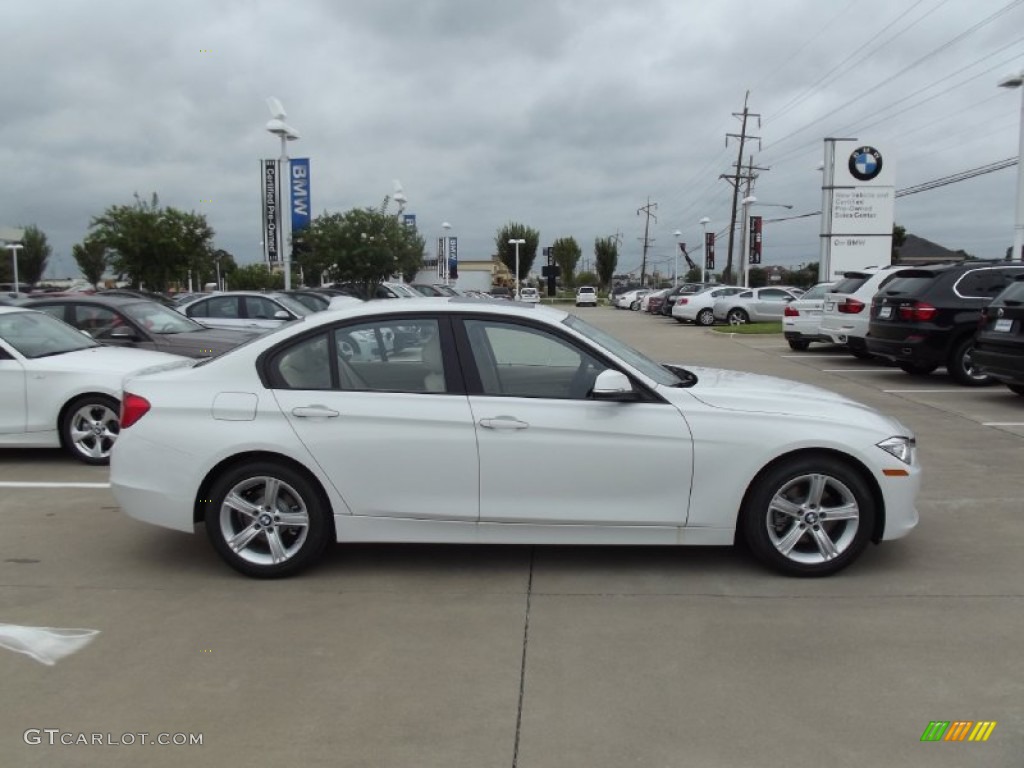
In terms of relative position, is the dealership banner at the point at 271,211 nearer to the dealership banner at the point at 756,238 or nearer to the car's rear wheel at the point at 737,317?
the car's rear wheel at the point at 737,317

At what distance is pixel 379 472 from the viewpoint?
4.71m

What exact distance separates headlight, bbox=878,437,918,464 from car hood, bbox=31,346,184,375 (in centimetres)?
572

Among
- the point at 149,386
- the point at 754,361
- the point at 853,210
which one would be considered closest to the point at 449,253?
the point at 853,210

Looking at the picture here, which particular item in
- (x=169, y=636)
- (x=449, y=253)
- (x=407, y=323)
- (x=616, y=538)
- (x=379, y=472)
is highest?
(x=449, y=253)

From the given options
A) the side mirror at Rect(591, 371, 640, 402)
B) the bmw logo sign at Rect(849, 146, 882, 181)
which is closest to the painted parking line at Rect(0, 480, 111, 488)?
the side mirror at Rect(591, 371, 640, 402)

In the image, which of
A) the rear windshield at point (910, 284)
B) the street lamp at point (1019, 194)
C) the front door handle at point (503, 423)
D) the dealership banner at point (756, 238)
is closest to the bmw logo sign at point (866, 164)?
the street lamp at point (1019, 194)

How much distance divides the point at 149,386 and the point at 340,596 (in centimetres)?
168

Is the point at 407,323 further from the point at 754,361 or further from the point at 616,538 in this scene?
the point at 754,361

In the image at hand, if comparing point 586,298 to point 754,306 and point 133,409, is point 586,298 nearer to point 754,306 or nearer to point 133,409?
point 754,306

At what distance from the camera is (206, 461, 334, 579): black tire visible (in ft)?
15.6

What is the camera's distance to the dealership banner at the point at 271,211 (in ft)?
93.3

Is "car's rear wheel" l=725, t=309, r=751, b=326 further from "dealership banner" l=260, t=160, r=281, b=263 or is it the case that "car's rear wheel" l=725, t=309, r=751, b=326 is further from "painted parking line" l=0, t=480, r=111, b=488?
"painted parking line" l=0, t=480, r=111, b=488

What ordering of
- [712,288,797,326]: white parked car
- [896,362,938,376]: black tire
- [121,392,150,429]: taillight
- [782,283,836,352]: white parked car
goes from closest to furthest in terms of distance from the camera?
[121,392,150,429]: taillight < [896,362,938,376]: black tire < [782,283,836,352]: white parked car < [712,288,797,326]: white parked car

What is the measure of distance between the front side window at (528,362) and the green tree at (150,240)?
23430mm
